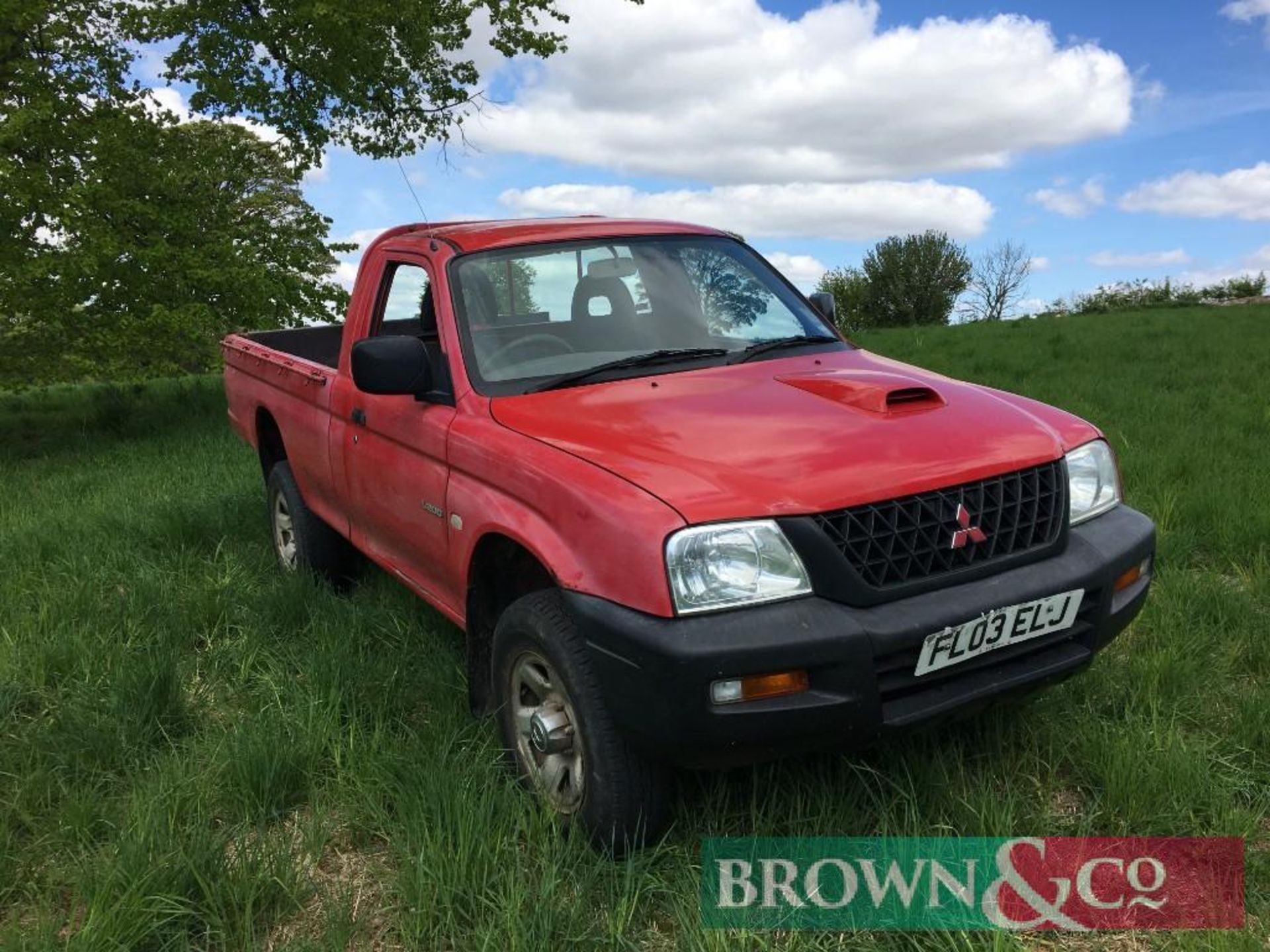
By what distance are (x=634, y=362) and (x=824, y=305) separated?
1.44 meters

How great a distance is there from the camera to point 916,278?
164 feet

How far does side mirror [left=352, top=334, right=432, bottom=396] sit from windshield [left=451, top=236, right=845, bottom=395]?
198 millimetres

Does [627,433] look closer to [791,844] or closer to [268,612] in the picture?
[791,844]

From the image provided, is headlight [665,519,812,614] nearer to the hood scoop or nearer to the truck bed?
the hood scoop

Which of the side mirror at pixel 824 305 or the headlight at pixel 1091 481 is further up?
the side mirror at pixel 824 305

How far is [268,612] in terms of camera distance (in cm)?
455

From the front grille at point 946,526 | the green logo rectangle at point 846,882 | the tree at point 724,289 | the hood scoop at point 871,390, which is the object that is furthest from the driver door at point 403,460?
the front grille at point 946,526

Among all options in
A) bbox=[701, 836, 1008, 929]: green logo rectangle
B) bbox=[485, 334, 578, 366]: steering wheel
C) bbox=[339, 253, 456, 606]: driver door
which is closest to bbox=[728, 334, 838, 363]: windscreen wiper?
bbox=[485, 334, 578, 366]: steering wheel

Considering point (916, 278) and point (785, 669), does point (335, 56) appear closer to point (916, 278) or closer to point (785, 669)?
point (785, 669)

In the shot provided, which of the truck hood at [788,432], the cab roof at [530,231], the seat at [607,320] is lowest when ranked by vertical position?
the truck hood at [788,432]

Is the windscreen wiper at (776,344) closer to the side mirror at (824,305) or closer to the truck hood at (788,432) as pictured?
the truck hood at (788,432)

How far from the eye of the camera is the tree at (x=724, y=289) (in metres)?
3.87

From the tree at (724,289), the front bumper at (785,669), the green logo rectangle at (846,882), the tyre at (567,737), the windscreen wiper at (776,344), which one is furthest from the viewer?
the tree at (724,289)

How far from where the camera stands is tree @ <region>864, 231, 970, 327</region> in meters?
49.7
